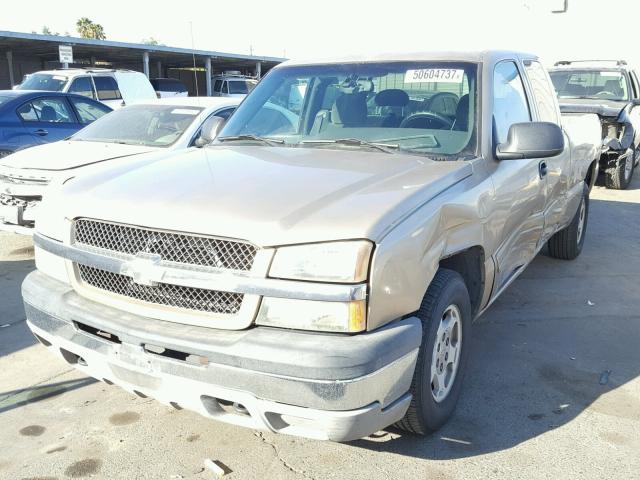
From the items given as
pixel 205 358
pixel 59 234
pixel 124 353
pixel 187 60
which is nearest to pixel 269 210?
pixel 205 358

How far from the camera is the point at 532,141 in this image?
11.3 feet

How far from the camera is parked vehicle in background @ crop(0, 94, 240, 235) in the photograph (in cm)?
636

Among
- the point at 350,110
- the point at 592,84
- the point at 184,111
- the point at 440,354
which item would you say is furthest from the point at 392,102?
the point at 592,84

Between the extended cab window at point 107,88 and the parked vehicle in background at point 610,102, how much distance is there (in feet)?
32.4

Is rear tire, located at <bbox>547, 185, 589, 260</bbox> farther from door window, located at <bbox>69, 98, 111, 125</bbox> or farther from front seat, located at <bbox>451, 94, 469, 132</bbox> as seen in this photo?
door window, located at <bbox>69, 98, 111, 125</bbox>

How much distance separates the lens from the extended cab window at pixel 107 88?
1497 centimetres

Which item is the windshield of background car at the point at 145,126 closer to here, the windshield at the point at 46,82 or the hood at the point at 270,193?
the hood at the point at 270,193

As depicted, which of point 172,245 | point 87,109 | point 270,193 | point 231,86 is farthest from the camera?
point 231,86

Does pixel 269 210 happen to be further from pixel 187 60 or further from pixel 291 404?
pixel 187 60

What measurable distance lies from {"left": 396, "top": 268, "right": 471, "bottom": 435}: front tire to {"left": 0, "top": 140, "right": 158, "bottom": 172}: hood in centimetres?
463

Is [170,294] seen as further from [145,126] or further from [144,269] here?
[145,126]

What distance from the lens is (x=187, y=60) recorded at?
1262 inches

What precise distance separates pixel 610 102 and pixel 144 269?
→ 10.4 meters

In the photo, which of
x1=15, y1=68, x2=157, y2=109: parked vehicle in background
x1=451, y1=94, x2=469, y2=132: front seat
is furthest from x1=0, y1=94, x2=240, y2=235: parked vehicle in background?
x1=15, y1=68, x2=157, y2=109: parked vehicle in background
